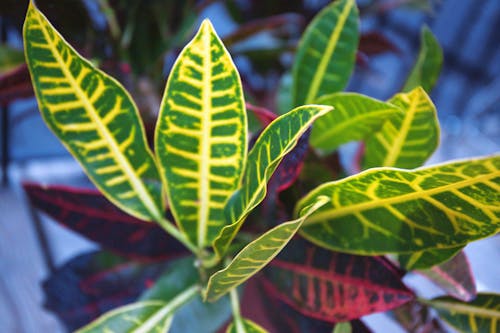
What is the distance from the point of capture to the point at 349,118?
15.0 inches

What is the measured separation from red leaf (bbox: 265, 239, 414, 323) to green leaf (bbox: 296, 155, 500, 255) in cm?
1

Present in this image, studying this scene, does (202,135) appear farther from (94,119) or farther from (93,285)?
(93,285)

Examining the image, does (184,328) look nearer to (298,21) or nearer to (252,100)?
(252,100)

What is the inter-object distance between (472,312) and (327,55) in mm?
245

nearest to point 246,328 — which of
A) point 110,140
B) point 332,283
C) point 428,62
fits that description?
point 332,283

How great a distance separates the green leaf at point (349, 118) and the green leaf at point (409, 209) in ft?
0.23

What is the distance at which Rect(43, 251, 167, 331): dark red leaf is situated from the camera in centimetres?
45

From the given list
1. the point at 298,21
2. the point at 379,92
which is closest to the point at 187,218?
the point at 298,21

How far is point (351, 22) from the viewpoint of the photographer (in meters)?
0.41

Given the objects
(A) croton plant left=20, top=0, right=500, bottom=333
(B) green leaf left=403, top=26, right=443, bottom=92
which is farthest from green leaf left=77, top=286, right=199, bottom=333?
(B) green leaf left=403, top=26, right=443, bottom=92

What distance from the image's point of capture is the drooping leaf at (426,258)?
33cm

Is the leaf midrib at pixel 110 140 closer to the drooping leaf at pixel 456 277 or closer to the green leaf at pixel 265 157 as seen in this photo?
the green leaf at pixel 265 157

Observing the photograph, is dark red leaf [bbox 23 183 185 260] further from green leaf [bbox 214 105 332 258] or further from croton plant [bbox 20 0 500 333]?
green leaf [bbox 214 105 332 258]

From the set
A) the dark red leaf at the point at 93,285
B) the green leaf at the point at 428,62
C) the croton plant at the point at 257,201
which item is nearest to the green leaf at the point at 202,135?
the croton plant at the point at 257,201
